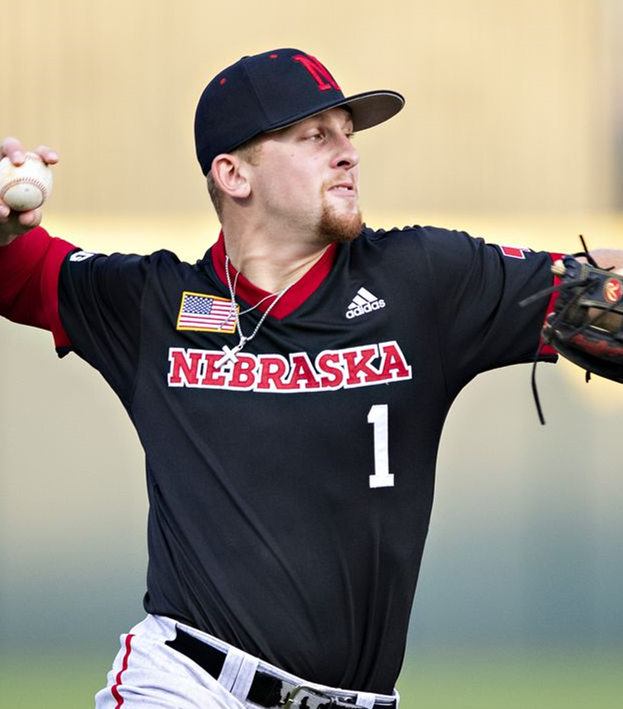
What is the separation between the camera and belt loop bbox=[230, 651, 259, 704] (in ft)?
8.96

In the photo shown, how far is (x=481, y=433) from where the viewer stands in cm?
558

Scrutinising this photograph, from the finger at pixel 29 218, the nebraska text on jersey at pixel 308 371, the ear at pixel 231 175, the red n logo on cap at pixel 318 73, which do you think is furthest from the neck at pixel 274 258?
the finger at pixel 29 218

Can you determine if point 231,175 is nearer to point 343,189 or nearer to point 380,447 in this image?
point 343,189

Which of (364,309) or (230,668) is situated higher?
(364,309)

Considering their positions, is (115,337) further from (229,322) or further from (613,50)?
(613,50)

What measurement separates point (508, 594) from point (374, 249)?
2.83m

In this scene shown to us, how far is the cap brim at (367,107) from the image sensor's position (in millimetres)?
2982

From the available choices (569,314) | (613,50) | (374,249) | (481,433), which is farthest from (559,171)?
(569,314)

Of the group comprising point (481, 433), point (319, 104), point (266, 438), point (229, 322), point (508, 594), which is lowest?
point (508, 594)

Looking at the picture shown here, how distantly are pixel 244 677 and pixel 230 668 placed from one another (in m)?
Answer: 0.03

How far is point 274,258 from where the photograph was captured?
3062 millimetres

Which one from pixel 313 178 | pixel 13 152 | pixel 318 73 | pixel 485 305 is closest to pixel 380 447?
pixel 485 305

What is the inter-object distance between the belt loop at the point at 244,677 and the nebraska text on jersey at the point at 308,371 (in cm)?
57

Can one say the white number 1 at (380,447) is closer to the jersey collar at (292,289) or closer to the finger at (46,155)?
the jersey collar at (292,289)
